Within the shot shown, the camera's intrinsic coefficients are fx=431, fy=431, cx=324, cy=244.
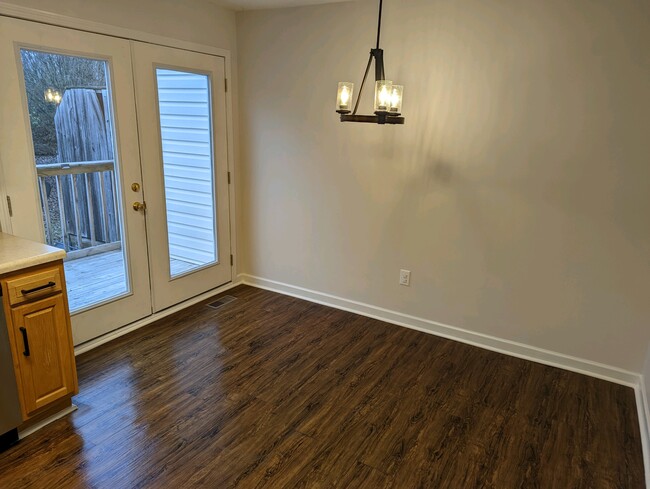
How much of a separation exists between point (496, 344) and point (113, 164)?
3.02 m

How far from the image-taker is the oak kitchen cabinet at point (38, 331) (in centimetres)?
203

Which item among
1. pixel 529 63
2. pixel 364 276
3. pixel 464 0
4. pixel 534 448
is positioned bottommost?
pixel 534 448

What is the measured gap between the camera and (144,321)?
11.1 ft

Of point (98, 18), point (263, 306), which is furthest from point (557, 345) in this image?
point (98, 18)

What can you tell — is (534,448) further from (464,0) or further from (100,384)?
(464,0)

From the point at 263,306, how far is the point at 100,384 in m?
1.47

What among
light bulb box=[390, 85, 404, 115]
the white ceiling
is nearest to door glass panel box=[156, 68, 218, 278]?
the white ceiling

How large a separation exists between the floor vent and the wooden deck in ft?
2.59

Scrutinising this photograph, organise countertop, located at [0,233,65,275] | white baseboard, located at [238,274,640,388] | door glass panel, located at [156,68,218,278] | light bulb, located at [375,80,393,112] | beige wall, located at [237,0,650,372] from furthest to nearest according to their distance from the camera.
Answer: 1. door glass panel, located at [156,68,218,278]
2. white baseboard, located at [238,274,640,388]
3. beige wall, located at [237,0,650,372]
4. light bulb, located at [375,80,393,112]
5. countertop, located at [0,233,65,275]

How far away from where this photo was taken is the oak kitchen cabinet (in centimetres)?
203

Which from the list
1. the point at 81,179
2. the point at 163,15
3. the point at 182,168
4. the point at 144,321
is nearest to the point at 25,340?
the point at 81,179

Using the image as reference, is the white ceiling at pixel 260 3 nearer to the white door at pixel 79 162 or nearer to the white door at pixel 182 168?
the white door at pixel 182 168

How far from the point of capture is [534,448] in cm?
220

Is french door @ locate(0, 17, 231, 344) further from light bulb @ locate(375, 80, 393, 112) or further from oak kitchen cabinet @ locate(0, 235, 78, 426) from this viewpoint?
light bulb @ locate(375, 80, 393, 112)
